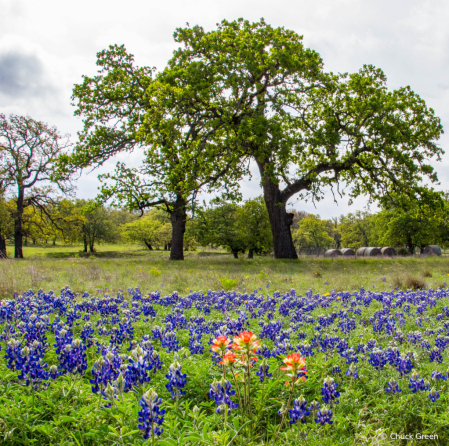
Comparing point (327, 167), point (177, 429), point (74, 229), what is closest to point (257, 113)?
point (327, 167)

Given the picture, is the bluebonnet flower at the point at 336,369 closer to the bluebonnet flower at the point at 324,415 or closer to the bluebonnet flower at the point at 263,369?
the bluebonnet flower at the point at 263,369

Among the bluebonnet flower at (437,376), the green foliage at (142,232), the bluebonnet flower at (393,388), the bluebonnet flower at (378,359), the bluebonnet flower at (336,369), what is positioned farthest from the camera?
the green foliage at (142,232)

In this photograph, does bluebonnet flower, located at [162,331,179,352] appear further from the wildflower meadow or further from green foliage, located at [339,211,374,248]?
green foliage, located at [339,211,374,248]

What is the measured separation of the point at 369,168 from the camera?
1939cm

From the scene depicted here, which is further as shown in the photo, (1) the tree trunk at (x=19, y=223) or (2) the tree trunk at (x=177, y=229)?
(1) the tree trunk at (x=19, y=223)

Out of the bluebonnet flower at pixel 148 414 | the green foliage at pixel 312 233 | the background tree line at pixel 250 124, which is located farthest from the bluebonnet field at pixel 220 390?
the green foliage at pixel 312 233

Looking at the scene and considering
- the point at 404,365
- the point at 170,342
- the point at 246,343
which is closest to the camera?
the point at 246,343

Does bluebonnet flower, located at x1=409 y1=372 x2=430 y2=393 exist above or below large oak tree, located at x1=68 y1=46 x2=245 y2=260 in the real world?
below

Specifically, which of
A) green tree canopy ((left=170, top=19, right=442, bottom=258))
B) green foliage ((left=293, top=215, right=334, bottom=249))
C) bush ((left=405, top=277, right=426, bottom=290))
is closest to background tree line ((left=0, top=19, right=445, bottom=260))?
green tree canopy ((left=170, top=19, right=442, bottom=258))

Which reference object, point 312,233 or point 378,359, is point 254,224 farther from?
point 312,233

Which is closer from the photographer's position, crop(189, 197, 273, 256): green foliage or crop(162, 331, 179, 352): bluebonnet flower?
crop(162, 331, 179, 352): bluebonnet flower

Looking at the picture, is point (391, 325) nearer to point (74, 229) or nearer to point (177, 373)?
point (177, 373)

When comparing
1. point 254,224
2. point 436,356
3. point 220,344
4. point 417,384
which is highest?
point 254,224

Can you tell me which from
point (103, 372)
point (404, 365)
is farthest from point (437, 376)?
point (103, 372)
